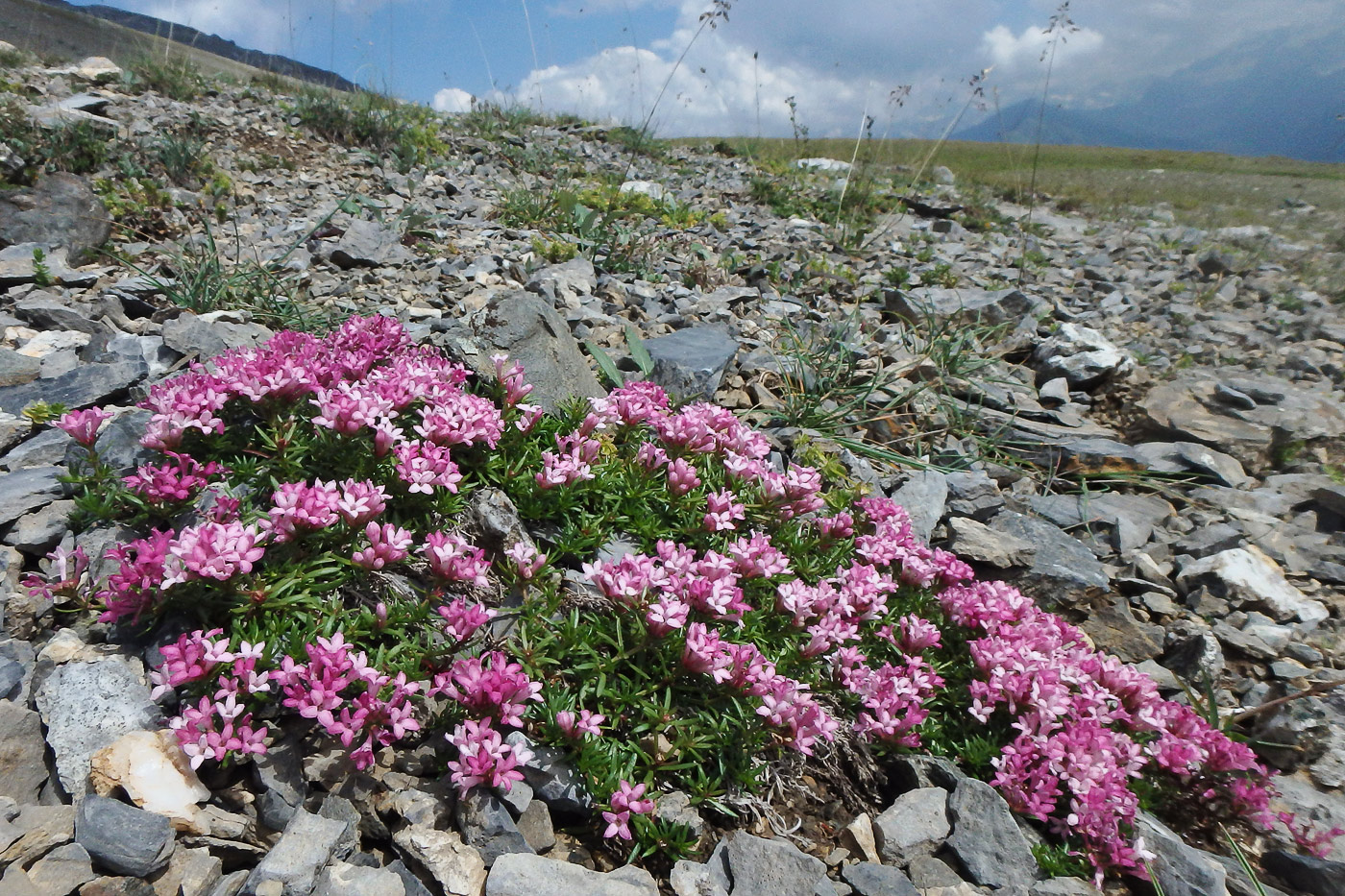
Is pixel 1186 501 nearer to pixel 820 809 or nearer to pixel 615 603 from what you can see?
pixel 820 809

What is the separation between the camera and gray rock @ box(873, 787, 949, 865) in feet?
10.3

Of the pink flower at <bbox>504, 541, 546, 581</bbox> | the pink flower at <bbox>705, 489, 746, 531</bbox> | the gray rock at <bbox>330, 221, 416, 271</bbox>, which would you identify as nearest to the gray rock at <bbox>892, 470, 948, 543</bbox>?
the pink flower at <bbox>705, 489, 746, 531</bbox>

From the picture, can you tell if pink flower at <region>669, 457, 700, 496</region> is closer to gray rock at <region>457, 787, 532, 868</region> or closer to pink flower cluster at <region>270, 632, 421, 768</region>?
pink flower cluster at <region>270, 632, 421, 768</region>

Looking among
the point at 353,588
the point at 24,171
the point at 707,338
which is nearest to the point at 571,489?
the point at 353,588

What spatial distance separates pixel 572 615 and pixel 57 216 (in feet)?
22.6

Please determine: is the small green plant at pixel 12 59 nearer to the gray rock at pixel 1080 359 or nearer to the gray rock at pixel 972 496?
the gray rock at pixel 972 496

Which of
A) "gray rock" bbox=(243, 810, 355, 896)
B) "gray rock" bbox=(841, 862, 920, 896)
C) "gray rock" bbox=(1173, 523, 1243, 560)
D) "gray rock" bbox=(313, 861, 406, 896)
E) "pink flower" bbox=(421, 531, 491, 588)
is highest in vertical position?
"pink flower" bbox=(421, 531, 491, 588)

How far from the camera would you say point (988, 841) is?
3197 mm

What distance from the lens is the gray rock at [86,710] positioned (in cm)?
266

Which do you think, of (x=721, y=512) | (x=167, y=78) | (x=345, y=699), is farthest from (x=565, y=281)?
(x=167, y=78)

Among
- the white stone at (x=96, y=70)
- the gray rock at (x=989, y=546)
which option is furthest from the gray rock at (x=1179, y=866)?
the white stone at (x=96, y=70)

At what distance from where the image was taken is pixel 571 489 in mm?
4086

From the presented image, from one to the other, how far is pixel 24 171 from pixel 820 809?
9480mm

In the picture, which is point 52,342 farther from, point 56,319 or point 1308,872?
point 1308,872
